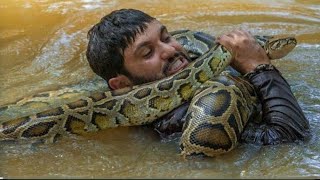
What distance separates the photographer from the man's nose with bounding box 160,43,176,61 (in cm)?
495

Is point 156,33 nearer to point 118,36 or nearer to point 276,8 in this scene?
point 118,36

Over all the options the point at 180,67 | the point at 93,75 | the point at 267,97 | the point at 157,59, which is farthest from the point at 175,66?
the point at 93,75

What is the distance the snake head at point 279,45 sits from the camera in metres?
5.12

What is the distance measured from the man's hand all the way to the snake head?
0.23 m

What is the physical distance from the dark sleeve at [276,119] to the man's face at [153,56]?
85cm

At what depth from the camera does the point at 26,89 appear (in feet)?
20.9

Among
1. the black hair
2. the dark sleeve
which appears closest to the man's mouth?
the black hair

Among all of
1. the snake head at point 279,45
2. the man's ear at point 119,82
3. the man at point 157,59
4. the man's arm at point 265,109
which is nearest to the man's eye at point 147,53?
the man at point 157,59

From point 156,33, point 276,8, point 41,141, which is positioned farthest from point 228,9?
point 41,141

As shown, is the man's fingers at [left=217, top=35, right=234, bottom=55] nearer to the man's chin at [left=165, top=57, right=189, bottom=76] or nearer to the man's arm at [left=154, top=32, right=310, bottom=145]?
the man's arm at [left=154, top=32, right=310, bottom=145]

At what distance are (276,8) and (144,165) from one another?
5.80 m

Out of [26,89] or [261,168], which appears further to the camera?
[26,89]

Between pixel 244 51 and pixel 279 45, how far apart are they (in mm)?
439

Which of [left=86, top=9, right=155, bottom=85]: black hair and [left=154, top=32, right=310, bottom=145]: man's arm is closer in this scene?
[left=154, top=32, right=310, bottom=145]: man's arm
